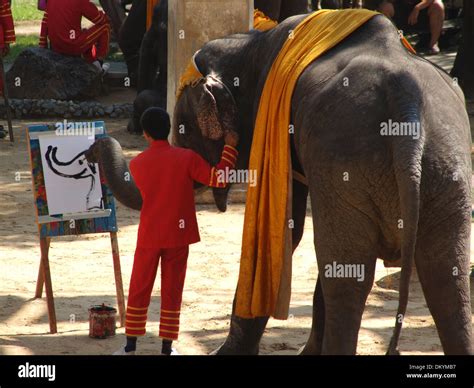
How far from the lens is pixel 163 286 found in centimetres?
674

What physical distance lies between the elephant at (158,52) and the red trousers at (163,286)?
6.76 metres

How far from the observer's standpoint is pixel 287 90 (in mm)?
5918

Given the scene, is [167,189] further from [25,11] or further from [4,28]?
[25,11]

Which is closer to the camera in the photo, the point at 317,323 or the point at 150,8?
the point at 317,323

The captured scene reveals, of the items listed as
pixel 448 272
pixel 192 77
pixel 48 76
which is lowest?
pixel 48 76

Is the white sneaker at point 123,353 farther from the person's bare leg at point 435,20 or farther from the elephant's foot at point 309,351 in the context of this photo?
the person's bare leg at point 435,20

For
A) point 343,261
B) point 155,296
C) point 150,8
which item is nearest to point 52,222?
point 155,296

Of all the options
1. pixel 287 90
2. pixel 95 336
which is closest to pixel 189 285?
pixel 95 336

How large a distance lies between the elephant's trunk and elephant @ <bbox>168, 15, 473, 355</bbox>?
1.30 meters

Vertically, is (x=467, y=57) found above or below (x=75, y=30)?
below

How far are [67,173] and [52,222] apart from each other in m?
0.34
